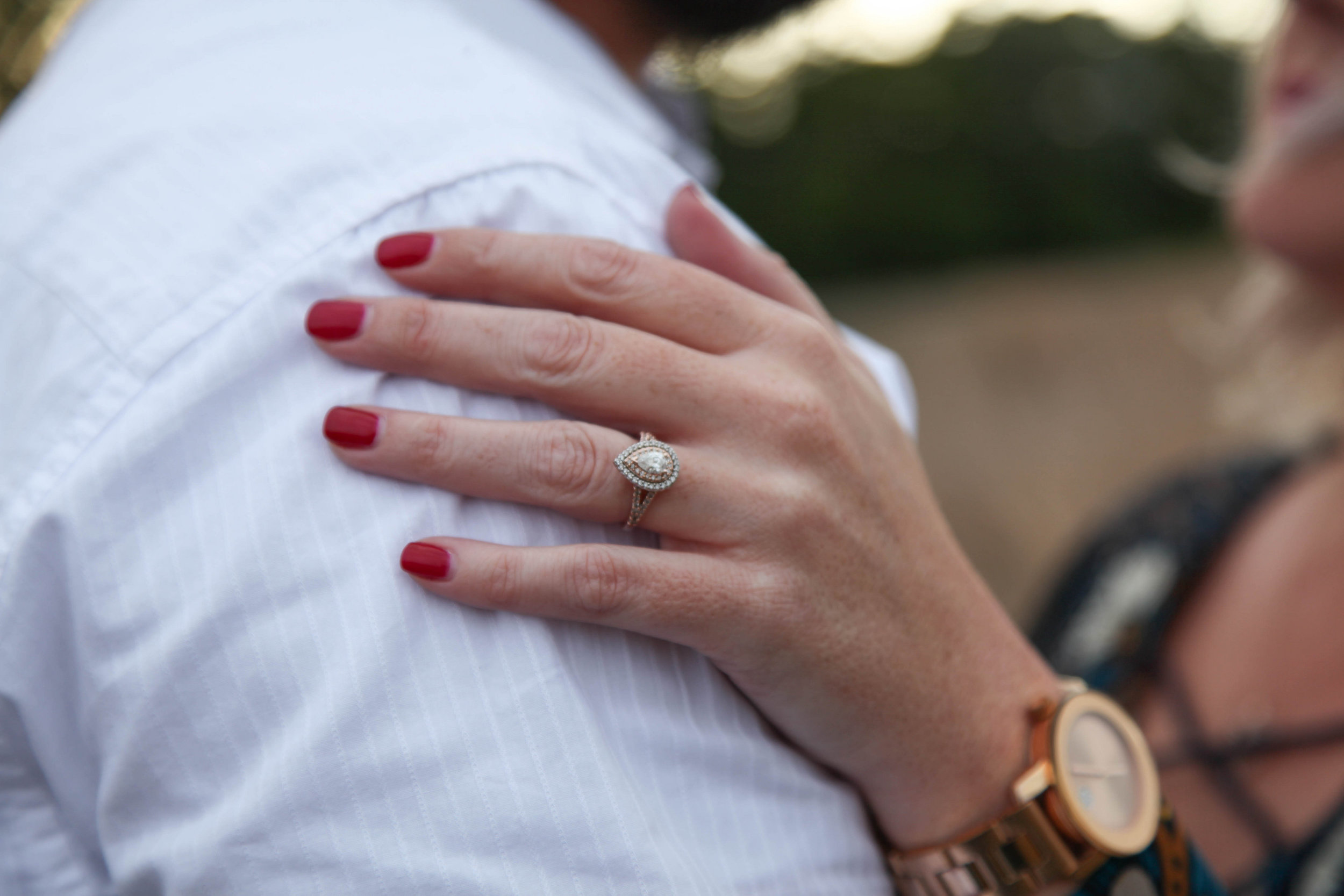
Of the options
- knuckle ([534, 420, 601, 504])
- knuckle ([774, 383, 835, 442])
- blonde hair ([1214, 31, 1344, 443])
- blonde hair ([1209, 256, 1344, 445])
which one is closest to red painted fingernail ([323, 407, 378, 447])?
knuckle ([534, 420, 601, 504])

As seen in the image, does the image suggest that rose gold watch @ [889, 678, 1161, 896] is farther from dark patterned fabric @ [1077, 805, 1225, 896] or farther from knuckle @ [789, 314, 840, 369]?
knuckle @ [789, 314, 840, 369]

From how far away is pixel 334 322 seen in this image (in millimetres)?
679

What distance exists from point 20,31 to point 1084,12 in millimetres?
8788

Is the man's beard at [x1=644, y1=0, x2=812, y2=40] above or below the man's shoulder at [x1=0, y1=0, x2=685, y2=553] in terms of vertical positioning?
above

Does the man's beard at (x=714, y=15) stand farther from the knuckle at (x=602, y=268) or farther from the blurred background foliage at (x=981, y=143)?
the blurred background foliage at (x=981, y=143)

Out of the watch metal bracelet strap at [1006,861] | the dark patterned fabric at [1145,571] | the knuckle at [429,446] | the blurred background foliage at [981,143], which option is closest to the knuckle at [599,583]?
the knuckle at [429,446]

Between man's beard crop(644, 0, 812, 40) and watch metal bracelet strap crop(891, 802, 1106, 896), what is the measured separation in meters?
0.94

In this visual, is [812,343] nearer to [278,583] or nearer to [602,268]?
[602,268]

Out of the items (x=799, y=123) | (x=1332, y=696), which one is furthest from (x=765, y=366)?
(x=799, y=123)

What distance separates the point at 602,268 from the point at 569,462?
6.5 inches

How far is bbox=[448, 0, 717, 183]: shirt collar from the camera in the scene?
91 cm

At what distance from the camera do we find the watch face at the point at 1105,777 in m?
0.89

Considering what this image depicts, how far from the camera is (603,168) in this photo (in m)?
0.82

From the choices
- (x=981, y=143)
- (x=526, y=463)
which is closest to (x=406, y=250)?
(x=526, y=463)
